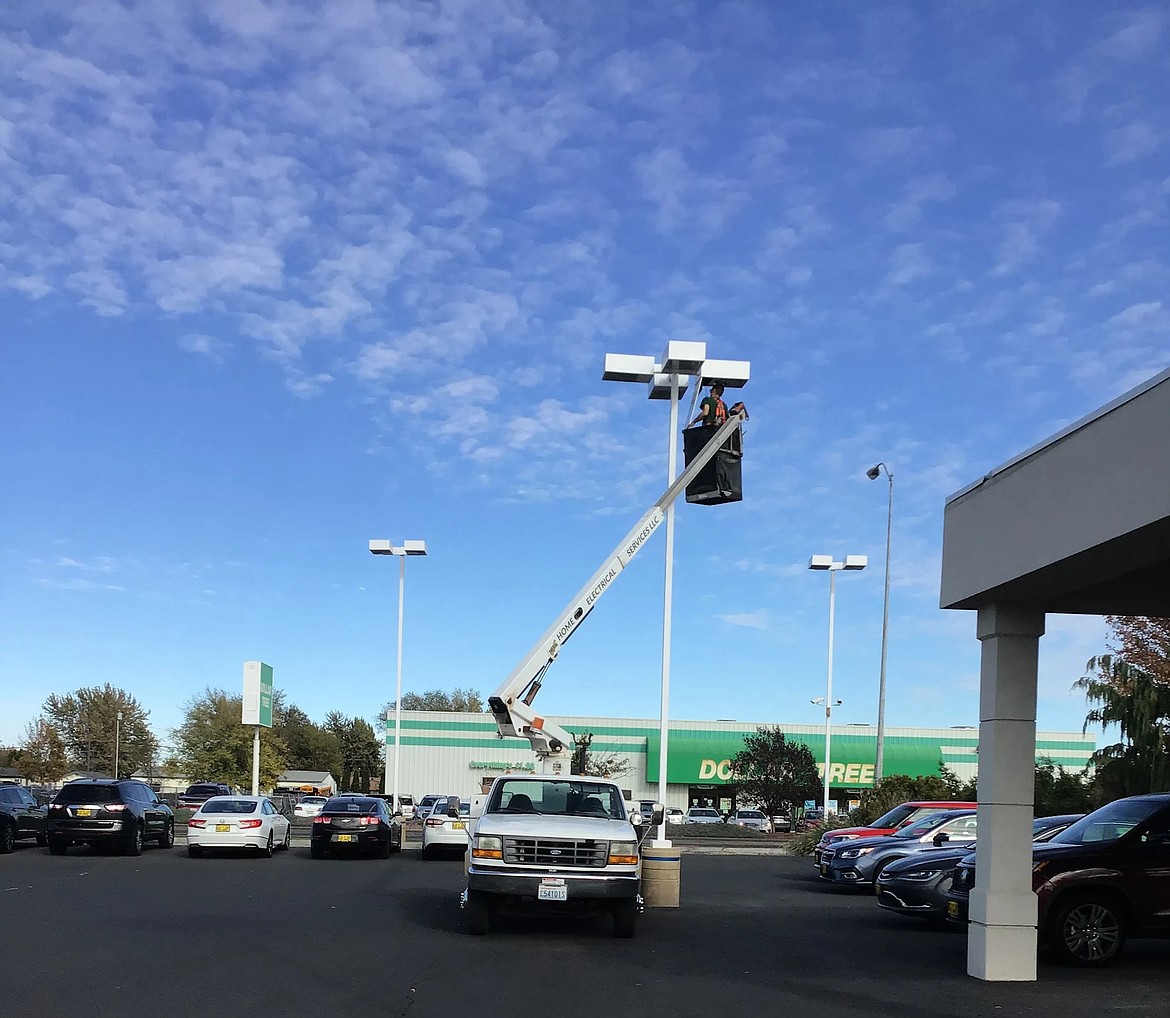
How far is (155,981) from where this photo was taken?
11.0 meters

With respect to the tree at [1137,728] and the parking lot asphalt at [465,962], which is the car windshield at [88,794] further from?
the tree at [1137,728]

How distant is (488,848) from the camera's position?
1437 cm

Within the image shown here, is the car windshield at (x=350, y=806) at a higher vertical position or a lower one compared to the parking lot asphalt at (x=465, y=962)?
lower

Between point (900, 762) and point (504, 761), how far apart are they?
73.7 feet

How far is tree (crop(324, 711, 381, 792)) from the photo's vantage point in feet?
360

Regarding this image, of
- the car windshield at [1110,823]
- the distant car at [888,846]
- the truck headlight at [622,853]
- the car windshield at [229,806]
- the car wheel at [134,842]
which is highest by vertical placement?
the car windshield at [1110,823]

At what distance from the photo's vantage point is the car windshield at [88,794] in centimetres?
2858

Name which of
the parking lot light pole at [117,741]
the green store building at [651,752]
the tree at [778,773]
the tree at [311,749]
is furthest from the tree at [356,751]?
the tree at [778,773]

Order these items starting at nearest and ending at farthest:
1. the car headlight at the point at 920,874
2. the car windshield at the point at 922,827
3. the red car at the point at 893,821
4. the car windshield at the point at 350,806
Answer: the car headlight at the point at 920,874 < the car windshield at the point at 922,827 < the red car at the point at 893,821 < the car windshield at the point at 350,806

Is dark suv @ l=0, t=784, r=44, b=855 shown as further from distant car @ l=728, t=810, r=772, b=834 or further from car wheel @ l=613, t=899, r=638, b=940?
distant car @ l=728, t=810, r=772, b=834

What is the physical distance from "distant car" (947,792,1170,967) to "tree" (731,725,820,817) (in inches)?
2032

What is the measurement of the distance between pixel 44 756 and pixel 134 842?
72347mm

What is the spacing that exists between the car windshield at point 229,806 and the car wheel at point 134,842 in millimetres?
1441

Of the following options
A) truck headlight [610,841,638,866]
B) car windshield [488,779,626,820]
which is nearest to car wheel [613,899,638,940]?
truck headlight [610,841,638,866]
